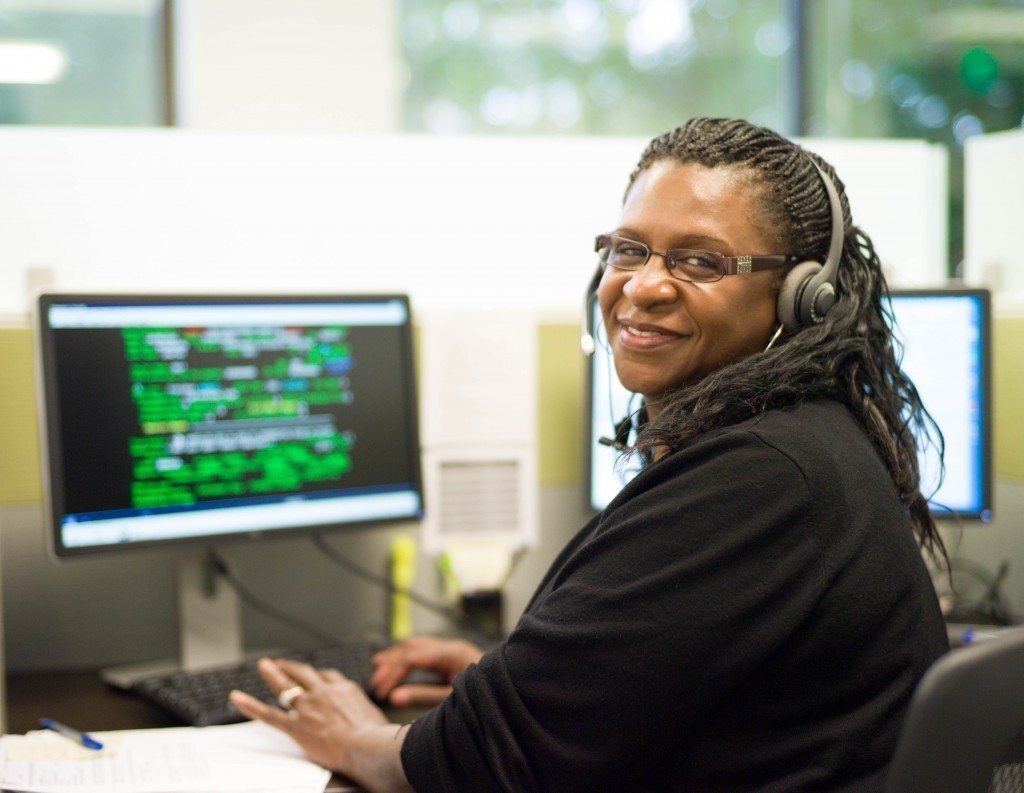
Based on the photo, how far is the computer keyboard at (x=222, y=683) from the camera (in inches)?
45.4

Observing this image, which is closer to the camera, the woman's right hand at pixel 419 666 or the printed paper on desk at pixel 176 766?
the printed paper on desk at pixel 176 766

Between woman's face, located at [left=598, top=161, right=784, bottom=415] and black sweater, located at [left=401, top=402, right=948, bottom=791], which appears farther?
woman's face, located at [left=598, top=161, right=784, bottom=415]

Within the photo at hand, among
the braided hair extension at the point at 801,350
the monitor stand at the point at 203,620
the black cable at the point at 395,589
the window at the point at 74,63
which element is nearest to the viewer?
the braided hair extension at the point at 801,350

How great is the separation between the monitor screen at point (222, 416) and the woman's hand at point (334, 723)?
10.3 inches

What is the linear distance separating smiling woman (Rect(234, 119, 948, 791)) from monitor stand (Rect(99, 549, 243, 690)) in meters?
0.46

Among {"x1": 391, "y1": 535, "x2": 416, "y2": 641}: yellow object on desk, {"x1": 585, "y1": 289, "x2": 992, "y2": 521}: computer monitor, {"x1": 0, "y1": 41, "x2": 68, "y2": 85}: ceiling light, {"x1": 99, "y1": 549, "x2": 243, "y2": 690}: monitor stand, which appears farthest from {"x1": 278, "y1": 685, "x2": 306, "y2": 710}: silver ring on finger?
{"x1": 0, "y1": 41, "x2": 68, "y2": 85}: ceiling light

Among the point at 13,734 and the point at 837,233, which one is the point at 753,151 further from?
the point at 13,734

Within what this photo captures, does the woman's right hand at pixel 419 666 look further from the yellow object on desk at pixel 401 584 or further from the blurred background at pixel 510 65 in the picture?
the blurred background at pixel 510 65

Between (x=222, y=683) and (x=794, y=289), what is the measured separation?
30.5 inches

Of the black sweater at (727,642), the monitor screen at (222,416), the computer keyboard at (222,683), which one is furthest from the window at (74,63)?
the black sweater at (727,642)

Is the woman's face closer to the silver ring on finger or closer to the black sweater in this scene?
the black sweater

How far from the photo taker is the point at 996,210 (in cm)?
179

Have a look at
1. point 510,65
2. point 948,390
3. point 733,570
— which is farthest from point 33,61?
point 733,570

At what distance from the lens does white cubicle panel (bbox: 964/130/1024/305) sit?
5.78 ft
